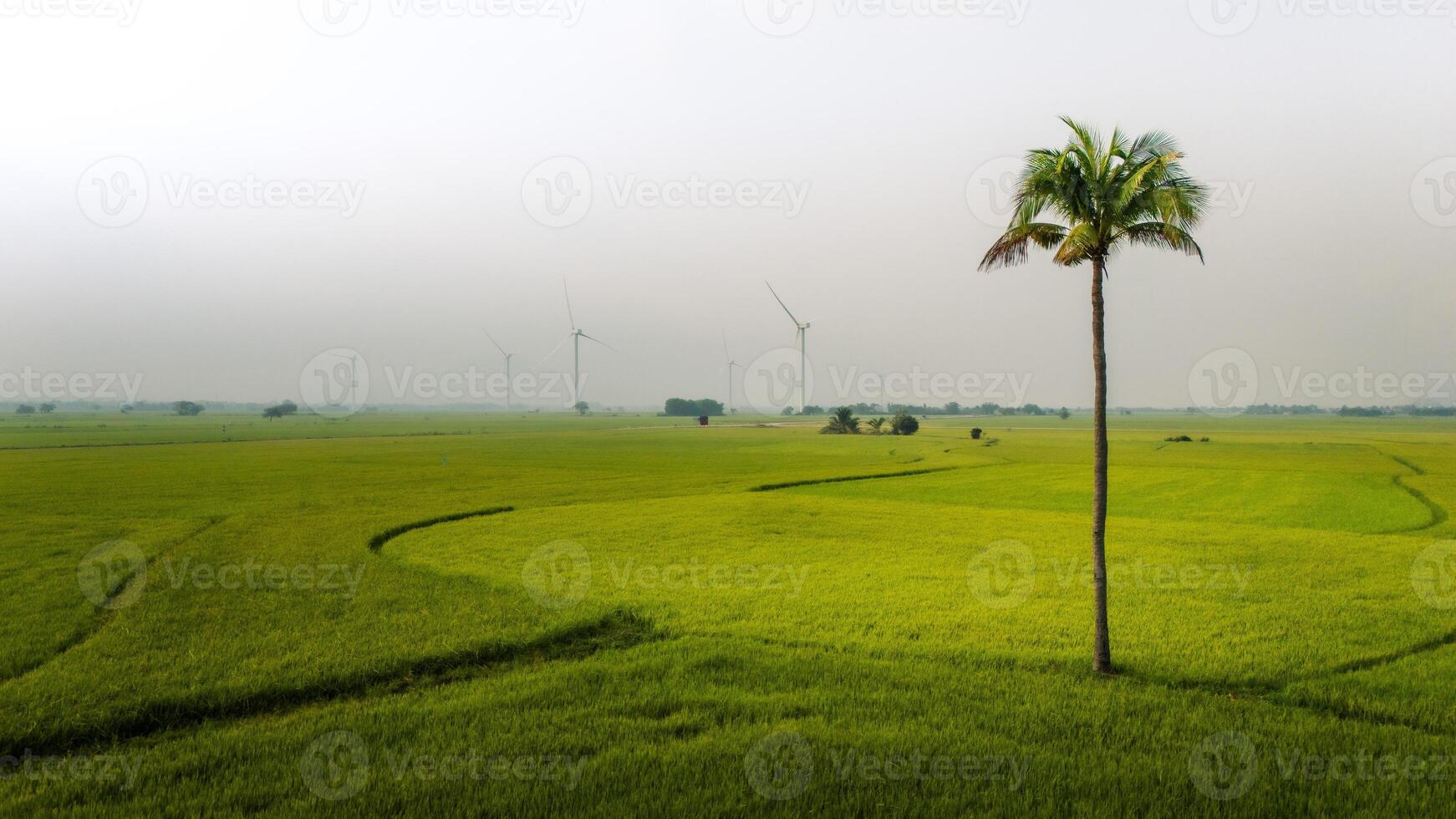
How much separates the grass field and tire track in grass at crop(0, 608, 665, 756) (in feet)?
0.16

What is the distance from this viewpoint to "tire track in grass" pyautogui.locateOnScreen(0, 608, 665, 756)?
889 cm

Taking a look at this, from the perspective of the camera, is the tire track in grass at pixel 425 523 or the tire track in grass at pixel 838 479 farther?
the tire track in grass at pixel 838 479

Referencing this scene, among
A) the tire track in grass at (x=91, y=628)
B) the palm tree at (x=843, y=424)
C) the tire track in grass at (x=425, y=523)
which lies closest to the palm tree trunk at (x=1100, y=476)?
the tire track in grass at (x=91, y=628)

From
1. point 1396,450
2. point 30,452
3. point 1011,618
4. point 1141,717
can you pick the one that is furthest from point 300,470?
point 1396,450

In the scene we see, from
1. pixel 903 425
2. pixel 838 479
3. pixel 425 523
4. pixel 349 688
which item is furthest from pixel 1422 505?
pixel 903 425

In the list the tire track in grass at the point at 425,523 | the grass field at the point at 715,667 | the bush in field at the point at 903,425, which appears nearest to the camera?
the grass field at the point at 715,667

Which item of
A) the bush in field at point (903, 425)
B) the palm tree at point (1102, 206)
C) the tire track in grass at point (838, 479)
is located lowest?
the tire track in grass at point (838, 479)

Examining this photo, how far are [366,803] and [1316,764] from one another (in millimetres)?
10321

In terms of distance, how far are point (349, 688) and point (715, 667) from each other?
5.54 metres

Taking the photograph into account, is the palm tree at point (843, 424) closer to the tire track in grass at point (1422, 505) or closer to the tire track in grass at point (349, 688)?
the tire track in grass at point (1422, 505)

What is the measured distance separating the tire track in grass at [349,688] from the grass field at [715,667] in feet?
0.16

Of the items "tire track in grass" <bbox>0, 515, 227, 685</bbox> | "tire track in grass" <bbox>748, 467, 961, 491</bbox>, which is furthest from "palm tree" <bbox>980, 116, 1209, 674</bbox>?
"tire track in grass" <bbox>748, 467, 961, 491</bbox>

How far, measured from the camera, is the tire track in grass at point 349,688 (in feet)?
29.2

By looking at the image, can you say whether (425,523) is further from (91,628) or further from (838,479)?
(838,479)
